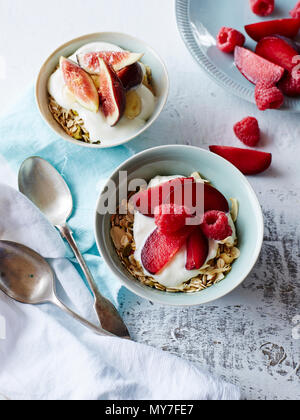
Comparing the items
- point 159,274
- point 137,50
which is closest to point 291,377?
point 159,274

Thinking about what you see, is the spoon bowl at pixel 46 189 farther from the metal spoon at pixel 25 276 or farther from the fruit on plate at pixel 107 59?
the fruit on plate at pixel 107 59

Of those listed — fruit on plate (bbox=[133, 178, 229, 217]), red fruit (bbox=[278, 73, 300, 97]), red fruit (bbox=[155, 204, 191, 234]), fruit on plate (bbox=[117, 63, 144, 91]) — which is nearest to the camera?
red fruit (bbox=[155, 204, 191, 234])

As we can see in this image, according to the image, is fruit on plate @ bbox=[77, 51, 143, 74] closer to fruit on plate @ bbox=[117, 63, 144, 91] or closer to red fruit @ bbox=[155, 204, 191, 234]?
fruit on plate @ bbox=[117, 63, 144, 91]

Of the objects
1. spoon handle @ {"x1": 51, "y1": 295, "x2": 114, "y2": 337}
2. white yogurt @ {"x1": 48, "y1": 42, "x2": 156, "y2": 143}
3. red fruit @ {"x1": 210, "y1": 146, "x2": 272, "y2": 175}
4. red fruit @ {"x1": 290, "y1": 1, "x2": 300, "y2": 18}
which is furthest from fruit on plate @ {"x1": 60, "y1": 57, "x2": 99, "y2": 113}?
red fruit @ {"x1": 290, "y1": 1, "x2": 300, "y2": 18}

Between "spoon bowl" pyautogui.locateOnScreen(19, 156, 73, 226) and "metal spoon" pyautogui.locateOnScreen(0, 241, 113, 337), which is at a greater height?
"spoon bowl" pyautogui.locateOnScreen(19, 156, 73, 226)

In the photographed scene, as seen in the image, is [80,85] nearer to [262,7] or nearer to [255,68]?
[255,68]

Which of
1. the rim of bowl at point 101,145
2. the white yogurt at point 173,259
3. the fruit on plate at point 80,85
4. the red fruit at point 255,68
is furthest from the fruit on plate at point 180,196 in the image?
the red fruit at point 255,68
